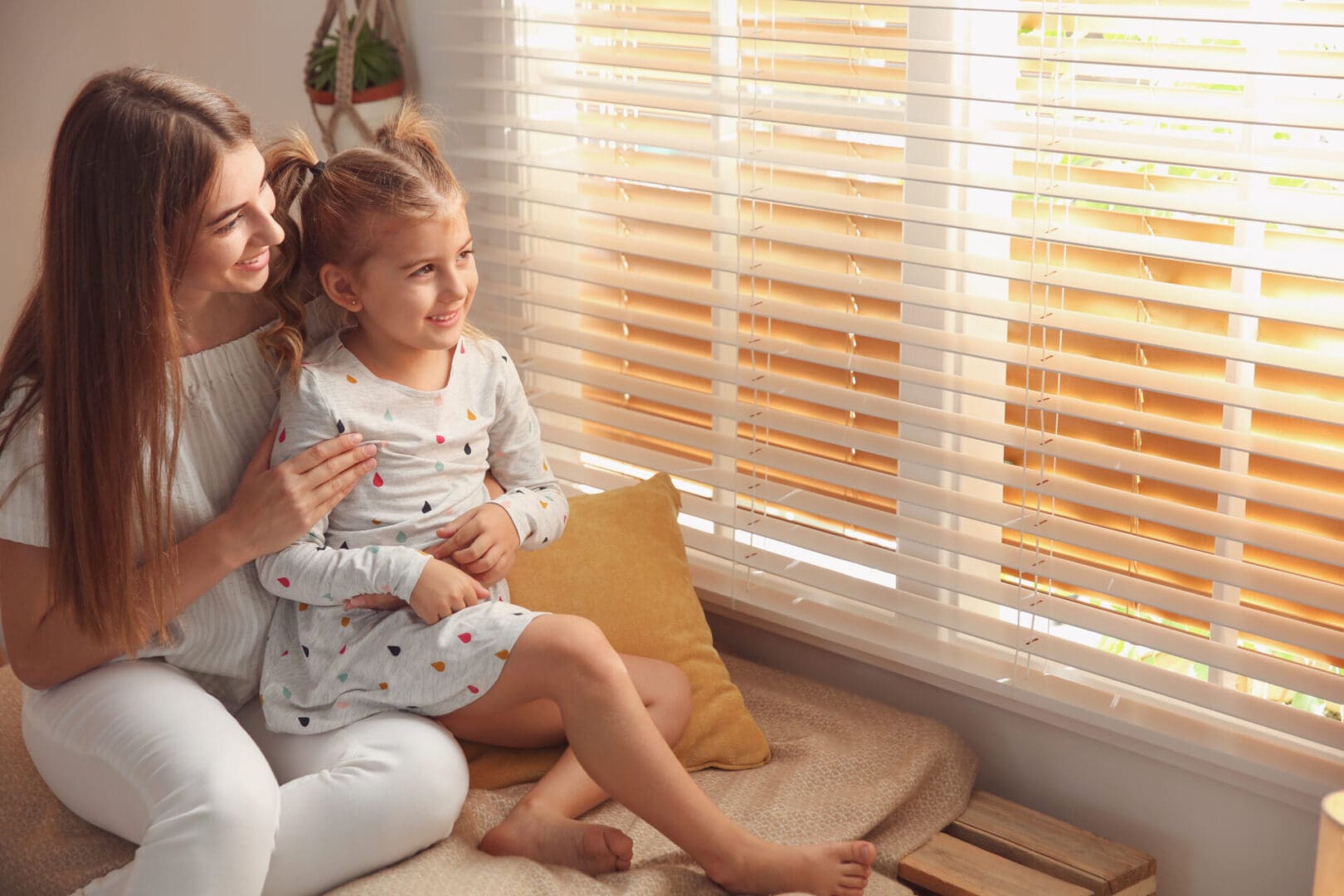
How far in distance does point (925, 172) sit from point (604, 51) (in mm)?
619

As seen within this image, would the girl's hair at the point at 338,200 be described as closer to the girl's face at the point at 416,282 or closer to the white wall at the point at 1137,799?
the girl's face at the point at 416,282

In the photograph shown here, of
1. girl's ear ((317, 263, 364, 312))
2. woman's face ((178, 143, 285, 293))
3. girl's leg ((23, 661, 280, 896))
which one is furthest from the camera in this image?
girl's ear ((317, 263, 364, 312))

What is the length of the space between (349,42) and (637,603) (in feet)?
3.60

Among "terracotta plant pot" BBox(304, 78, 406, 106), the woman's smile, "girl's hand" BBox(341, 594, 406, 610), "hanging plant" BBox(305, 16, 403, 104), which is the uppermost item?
"hanging plant" BBox(305, 16, 403, 104)

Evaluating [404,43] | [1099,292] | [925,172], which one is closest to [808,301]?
[925,172]

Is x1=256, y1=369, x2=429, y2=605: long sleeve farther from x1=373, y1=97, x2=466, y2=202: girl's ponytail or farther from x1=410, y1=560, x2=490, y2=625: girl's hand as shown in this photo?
x1=373, y1=97, x2=466, y2=202: girl's ponytail

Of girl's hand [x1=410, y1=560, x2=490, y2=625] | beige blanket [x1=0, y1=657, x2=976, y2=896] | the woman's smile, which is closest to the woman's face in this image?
the woman's smile

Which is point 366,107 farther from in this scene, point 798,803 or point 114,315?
point 798,803

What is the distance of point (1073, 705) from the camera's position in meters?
1.65

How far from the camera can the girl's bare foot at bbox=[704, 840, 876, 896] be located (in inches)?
57.3

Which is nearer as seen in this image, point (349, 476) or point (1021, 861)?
point (349, 476)

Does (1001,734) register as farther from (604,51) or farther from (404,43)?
(404,43)

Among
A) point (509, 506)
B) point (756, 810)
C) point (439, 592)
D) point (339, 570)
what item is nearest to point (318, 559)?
point (339, 570)

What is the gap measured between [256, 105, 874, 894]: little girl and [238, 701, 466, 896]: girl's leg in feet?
0.13
